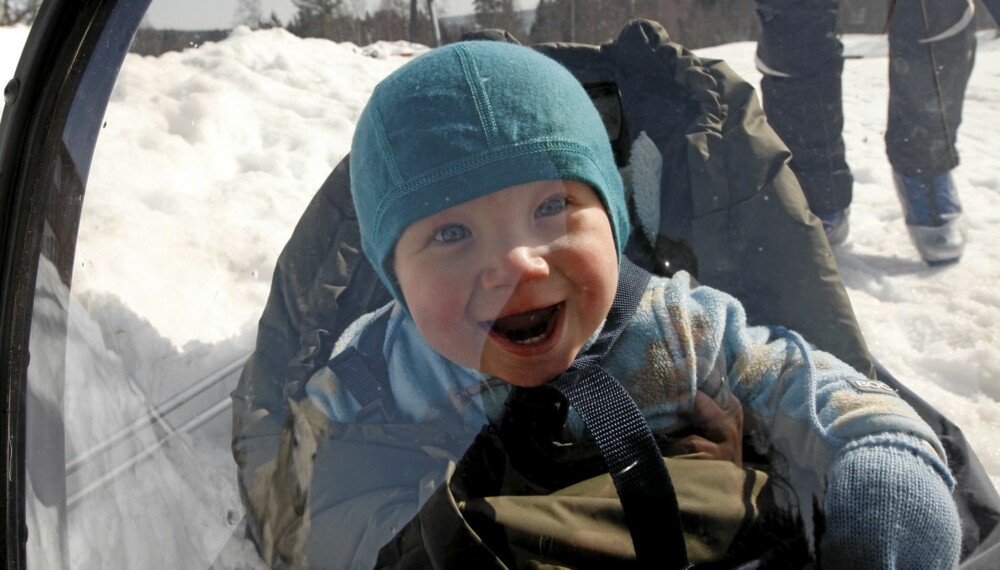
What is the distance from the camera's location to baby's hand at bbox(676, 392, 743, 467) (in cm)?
85

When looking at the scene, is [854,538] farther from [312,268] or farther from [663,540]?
[312,268]

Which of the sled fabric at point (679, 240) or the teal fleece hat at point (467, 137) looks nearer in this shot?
the teal fleece hat at point (467, 137)

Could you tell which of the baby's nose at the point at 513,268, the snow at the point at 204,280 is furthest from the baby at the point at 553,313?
the snow at the point at 204,280

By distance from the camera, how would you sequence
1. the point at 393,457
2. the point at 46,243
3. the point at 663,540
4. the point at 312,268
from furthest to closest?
the point at 312,268
the point at 46,243
the point at 393,457
the point at 663,540

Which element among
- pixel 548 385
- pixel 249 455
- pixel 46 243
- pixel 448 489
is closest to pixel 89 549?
pixel 249 455

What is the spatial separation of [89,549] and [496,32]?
0.73 meters

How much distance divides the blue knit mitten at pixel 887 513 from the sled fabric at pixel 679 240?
143 millimetres

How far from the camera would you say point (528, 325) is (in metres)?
0.82

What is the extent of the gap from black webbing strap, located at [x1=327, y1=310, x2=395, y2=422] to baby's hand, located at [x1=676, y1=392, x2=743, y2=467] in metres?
0.32

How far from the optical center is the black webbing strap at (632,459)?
768 millimetres

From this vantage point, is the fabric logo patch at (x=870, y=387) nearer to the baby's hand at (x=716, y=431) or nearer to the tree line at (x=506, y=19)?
the baby's hand at (x=716, y=431)

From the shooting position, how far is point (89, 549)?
982 millimetres

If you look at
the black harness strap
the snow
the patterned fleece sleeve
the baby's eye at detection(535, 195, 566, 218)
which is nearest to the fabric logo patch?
the patterned fleece sleeve

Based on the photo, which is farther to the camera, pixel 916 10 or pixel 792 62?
pixel 792 62
